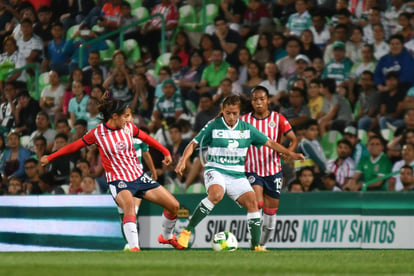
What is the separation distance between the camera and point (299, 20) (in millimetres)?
21484

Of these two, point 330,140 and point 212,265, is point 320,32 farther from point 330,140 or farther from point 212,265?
point 212,265

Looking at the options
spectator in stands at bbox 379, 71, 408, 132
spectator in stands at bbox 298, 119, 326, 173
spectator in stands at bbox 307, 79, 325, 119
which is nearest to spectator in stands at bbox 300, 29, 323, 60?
spectator in stands at bbox 307, 79, 325, 119

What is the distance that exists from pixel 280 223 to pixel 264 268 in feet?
24.2

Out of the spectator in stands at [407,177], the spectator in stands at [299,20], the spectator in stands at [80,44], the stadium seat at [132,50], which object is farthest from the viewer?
the spectator in stands at [80,44]

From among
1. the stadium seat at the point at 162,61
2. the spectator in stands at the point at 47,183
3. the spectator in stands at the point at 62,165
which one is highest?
the stadium seat at the point at 162,61

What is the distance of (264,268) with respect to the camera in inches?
417

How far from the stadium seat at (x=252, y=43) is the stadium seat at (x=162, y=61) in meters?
2.14

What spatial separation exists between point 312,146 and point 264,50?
10.3ft

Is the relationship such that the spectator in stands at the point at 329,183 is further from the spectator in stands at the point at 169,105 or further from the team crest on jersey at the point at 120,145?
the team crest on jersey at the point at 120,145

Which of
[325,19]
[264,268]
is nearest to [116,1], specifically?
[325,19]

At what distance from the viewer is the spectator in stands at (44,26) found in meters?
26.1

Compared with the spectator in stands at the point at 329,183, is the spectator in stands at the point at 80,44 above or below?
above

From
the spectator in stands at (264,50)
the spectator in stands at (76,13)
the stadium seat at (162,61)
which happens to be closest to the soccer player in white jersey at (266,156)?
the spectator in stands at (264,50)

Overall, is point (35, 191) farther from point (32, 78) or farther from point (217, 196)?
point (217, 196)
